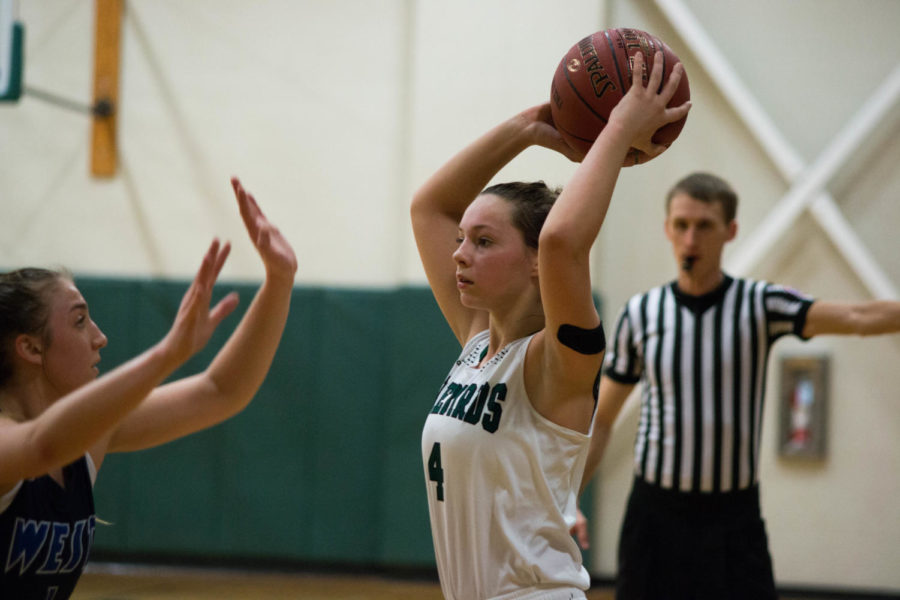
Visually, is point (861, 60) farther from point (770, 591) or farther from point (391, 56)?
point (770, 591)

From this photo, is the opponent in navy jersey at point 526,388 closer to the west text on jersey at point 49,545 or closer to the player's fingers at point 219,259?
the player's fingers at point 219,259

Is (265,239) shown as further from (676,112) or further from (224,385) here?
(676,112)

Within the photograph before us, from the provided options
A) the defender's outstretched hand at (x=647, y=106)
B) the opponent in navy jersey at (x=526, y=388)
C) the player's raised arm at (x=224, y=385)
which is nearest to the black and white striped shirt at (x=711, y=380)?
the opponent in navy jersey at (x=526, y=388)

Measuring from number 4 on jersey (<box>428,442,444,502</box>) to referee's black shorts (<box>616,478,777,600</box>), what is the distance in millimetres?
1659

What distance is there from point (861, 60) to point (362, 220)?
3.65 meters

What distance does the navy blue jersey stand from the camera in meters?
2.01

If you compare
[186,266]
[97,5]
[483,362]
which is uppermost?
[97,5]

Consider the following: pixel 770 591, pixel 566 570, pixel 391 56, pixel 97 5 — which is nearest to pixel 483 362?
pixel 566 570

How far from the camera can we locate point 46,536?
205 cm

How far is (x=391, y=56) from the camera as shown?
6.68 metres

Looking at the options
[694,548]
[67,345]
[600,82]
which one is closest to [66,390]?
[67,345]

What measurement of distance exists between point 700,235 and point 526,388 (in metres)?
1.89

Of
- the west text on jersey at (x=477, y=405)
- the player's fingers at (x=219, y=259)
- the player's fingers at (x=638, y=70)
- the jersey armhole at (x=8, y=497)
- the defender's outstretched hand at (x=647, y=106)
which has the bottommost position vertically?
the jersey armhole at (x=8, y=497)

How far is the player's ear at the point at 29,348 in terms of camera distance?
2064 mm
